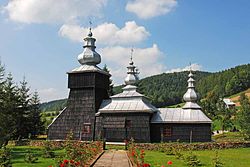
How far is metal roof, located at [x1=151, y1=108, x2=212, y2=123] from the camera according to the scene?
3267 cm

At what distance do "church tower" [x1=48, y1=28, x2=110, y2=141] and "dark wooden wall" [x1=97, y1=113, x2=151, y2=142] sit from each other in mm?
1934

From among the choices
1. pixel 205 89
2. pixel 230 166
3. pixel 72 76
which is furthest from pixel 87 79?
pixel 205 89

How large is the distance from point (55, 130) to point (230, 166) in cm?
2329

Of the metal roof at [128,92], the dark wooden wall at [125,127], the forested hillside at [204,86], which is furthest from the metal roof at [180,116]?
the forested hillside at [204,86]

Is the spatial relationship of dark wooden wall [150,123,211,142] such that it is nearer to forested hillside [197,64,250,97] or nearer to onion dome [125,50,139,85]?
onion dome [125,50,139,85]

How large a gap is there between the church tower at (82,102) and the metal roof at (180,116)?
7086 mm

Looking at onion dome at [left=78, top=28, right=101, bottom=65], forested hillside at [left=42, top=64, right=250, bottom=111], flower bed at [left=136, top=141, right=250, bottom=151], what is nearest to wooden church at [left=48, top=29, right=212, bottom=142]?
onion dome at [left=78, top=28, right=101, bottom=65]

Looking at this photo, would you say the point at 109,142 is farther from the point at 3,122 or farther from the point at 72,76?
the point at 3,122

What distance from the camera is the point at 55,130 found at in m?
36.2

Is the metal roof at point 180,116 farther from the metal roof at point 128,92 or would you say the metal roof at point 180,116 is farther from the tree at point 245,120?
the tree at point 245,120

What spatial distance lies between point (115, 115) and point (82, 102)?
4756 mm

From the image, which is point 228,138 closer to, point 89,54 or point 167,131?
point 167,131

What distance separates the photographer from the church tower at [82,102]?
3512 cm

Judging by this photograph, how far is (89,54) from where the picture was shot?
37.7 metres
